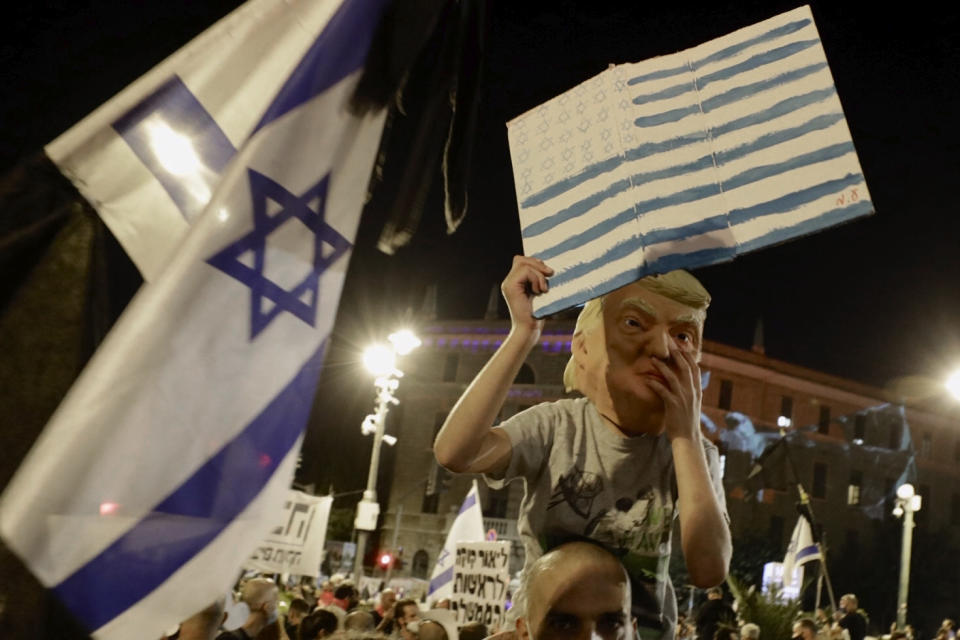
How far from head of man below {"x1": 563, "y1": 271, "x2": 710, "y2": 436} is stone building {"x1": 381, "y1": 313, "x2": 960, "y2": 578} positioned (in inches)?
1696

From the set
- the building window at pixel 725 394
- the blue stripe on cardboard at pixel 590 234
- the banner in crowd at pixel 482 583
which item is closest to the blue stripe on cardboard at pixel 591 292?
the blue stripe on cardboard at pixel 590 234

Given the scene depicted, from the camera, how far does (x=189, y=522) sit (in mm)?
1414

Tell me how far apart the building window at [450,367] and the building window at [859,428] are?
25586 mm

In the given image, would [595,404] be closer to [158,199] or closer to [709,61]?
[709,61]

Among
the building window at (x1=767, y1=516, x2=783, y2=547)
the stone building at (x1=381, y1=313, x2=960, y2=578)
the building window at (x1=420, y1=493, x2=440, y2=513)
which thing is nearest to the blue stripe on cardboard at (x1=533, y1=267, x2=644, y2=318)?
the stone building at (x1=381, y1=313, x2=960, y2=578)

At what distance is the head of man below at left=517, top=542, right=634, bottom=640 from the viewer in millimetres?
2178

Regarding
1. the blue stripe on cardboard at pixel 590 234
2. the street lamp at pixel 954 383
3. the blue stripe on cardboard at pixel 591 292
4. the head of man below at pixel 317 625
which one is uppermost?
the street lamp at pixel 954 383

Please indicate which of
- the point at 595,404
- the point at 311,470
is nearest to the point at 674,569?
the point at 311,470

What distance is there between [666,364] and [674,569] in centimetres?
3801

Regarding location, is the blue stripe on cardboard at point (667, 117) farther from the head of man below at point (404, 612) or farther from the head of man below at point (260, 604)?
the head of man below at point (404, 612)

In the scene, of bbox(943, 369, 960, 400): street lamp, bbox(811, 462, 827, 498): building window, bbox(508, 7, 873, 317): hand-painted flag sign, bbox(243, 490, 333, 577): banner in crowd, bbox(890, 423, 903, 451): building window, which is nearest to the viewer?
bbox(508, 7, 873, 317): hand-painted flag sign

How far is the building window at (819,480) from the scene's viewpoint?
49.6 metres

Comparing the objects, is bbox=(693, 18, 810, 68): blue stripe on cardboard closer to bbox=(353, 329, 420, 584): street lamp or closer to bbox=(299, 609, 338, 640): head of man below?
bbox=(299, 609, 338, 640): head of man below

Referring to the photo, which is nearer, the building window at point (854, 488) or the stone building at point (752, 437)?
the stone building at point (752, 437)
